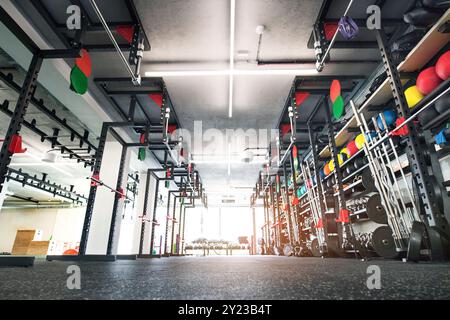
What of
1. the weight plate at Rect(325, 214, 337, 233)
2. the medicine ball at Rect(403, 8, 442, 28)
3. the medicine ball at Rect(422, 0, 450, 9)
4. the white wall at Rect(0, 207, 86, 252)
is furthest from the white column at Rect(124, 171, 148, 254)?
the white wall at Rect(0, 207, 86, 252)

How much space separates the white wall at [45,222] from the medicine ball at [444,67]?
17.7 meters

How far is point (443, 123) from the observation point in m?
2.78

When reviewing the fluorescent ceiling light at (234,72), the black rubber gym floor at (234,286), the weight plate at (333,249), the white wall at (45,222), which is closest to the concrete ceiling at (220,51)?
the fluorescent ceiling light at (234,72)

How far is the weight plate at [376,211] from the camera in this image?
3.22 metres

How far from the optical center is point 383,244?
2.88 m

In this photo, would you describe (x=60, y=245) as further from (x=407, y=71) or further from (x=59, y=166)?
(x=407, y=71)

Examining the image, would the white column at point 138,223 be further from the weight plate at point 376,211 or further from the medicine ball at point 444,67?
the medicine ball at point 444,67

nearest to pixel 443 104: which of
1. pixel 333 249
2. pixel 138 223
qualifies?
pixel 333 249

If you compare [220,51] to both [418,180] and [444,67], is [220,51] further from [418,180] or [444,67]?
[418,180]

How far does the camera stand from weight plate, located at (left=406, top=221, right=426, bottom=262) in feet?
6.07
